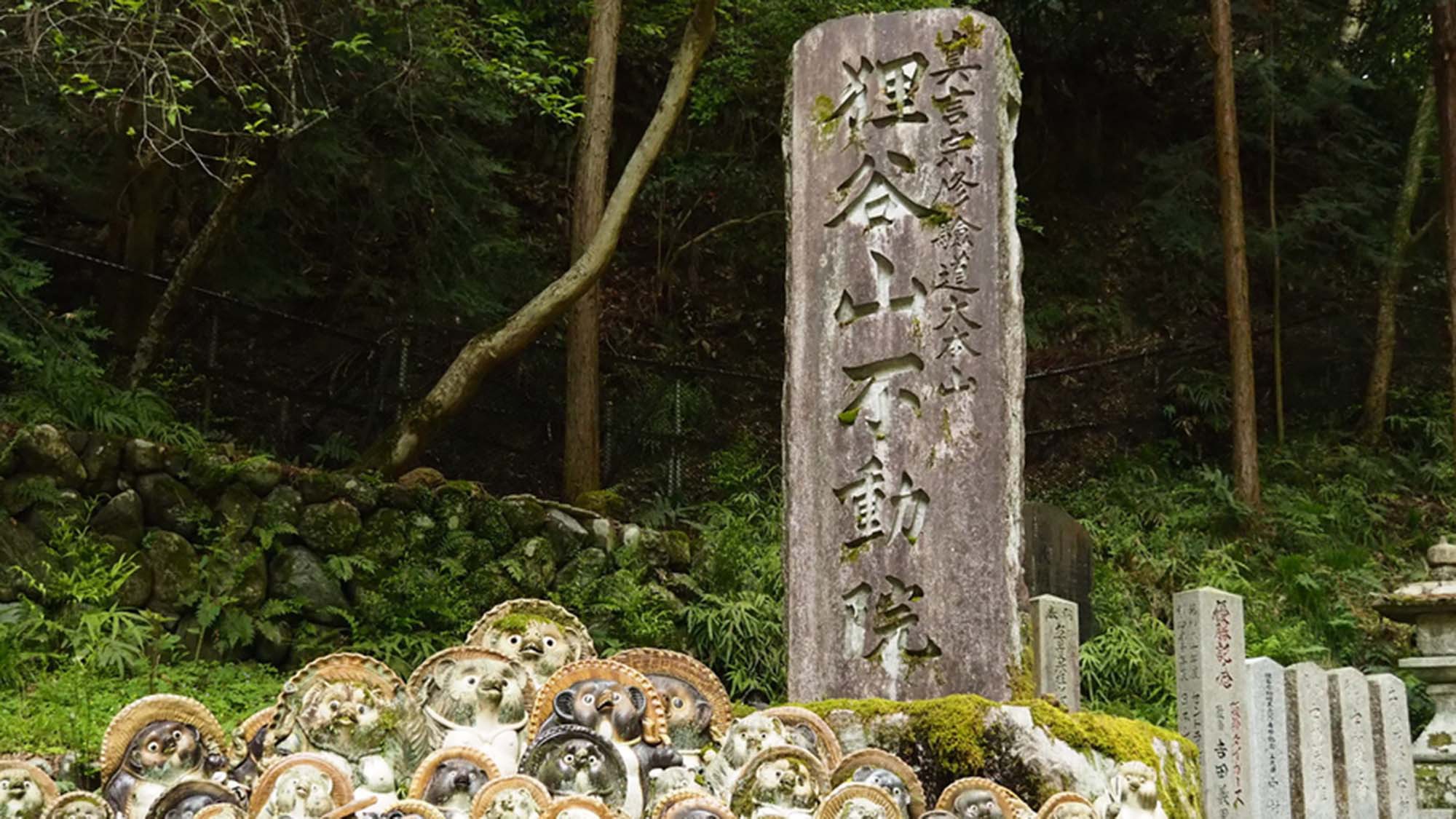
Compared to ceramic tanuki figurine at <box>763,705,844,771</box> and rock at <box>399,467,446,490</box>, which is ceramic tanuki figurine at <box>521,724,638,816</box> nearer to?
ceramic tanuki figurine at <box>763,705,844,771</box>

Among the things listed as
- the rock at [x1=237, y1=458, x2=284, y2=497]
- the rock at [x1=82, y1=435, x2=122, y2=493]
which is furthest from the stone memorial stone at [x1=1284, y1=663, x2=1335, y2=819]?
the rock at [x1=82, y1=435, x2=122, y2=493]

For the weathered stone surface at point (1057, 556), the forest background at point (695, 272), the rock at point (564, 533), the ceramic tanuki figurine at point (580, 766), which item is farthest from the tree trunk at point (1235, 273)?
the ceramic tanuki figurine at point (580, 766)

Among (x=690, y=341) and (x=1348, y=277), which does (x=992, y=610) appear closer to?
(x=690, y=341)

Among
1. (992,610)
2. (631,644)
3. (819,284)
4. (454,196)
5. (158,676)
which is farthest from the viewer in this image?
(454,196)

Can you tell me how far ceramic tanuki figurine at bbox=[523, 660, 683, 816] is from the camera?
4222 mm

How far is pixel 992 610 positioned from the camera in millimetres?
5496

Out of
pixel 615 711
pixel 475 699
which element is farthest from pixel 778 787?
pixel 475 699

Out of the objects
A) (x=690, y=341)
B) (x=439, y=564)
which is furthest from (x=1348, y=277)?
(x=439, y=564)

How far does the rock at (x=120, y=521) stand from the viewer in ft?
29.0

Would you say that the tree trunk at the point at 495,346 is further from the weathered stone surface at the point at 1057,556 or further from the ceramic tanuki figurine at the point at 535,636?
the ceramic tanuki figurine at the point at 535,636

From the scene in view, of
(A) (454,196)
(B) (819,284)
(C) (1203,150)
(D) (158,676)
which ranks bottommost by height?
(D) (158,676)

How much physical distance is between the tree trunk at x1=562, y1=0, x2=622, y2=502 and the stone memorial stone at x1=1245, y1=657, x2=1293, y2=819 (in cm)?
560

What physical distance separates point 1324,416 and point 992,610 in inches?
425

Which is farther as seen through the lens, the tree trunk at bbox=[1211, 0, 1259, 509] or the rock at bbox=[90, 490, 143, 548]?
the tree trunk at bbox=[1211, 0, 1259, 509]
